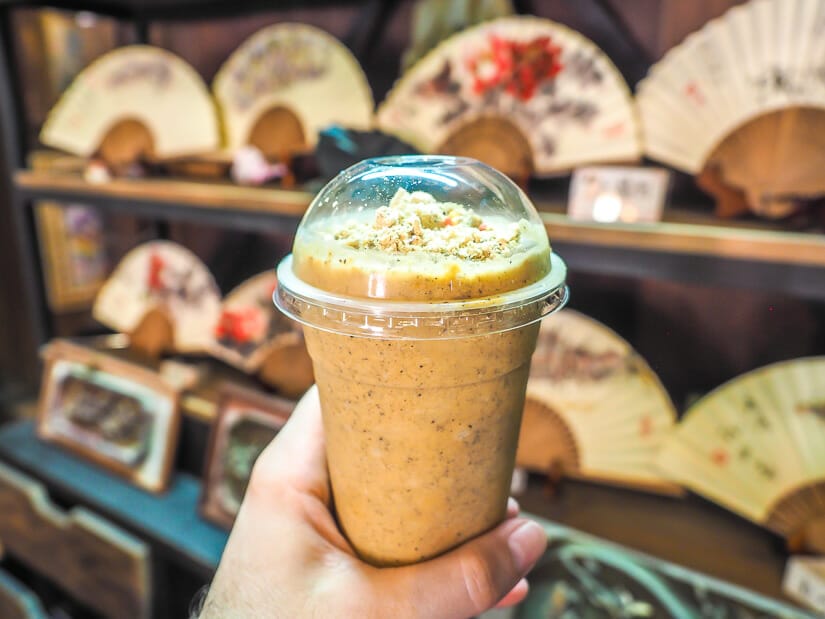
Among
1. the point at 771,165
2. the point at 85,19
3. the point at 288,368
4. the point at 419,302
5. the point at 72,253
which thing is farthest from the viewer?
the point at 72,253

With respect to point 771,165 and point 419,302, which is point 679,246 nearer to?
point 771,165

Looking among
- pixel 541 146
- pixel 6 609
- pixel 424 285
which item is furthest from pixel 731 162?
pixel 6 609

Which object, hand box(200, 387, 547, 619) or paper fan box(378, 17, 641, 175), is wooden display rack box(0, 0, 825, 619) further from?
hand box(200, 387, 547, 619)

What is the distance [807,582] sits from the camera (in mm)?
1334

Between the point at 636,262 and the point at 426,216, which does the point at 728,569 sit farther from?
the point at 426,216

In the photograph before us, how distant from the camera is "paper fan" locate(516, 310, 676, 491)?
162cm

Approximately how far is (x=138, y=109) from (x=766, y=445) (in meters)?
2.38

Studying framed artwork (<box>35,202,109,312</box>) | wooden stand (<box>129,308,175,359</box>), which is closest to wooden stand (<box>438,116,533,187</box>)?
wooden stand (<box>129,308,175,359</box>)

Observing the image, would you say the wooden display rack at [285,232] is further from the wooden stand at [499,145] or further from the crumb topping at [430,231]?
the crumb topping at [430,231]

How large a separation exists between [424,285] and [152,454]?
6.27 ft

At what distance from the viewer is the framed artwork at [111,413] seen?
216 centimetres

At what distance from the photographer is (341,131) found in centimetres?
151

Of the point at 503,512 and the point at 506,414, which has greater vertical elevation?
the point at 506,414

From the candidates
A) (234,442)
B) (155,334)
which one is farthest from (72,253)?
(234,442)
